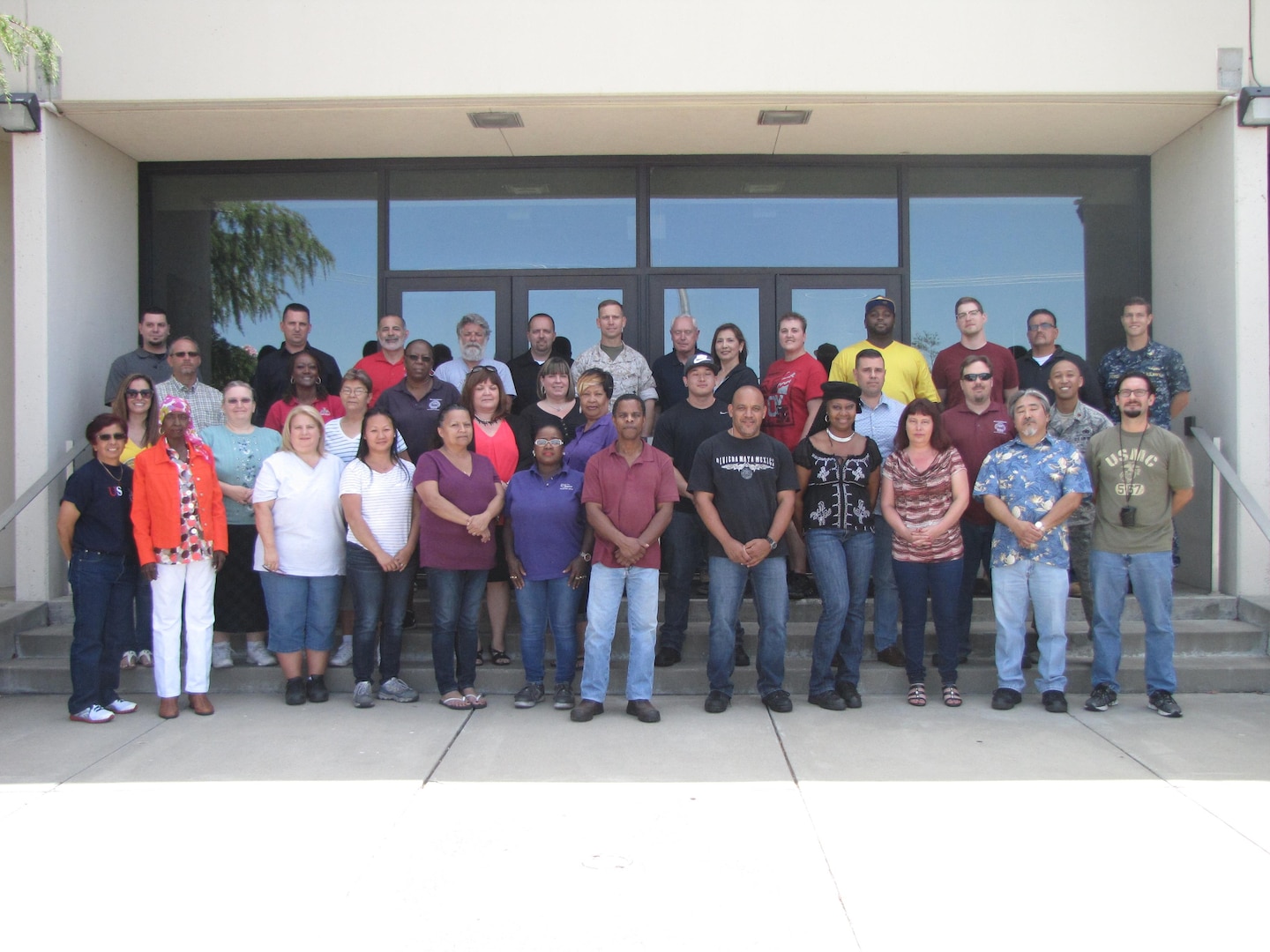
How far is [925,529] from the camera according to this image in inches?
222

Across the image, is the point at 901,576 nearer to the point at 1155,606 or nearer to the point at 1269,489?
the point at 1155,606

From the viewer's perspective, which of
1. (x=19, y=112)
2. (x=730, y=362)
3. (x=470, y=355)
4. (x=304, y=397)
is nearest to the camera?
(x=304, y=397)

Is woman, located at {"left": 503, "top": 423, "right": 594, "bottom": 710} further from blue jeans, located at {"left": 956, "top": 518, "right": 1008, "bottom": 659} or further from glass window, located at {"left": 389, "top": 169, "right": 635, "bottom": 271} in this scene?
glass window, located at {"left": 389, "top": 169, "right": 635, "bottom": 271}

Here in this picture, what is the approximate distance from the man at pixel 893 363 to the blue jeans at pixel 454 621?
115 inches

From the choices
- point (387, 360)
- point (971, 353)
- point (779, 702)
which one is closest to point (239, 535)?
point (387, 360)

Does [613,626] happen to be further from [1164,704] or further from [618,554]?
[1164,704]

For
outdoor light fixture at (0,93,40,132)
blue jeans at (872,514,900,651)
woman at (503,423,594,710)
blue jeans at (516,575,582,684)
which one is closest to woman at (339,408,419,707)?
woman at (503,423,594,710)

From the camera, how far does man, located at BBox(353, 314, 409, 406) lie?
739 cm

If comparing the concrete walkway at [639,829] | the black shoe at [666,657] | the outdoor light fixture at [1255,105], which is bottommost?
the concrete walkway at [639,829]

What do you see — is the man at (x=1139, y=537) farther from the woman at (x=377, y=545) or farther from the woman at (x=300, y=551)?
the woman at (x=300, y=551)

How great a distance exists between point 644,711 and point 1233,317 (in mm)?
5130

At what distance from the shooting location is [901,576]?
18.9 ft

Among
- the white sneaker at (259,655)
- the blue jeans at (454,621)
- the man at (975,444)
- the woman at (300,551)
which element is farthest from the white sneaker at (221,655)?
the man at (975,444)

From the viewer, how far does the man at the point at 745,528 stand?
5.49m
